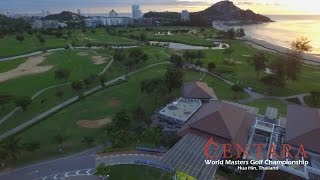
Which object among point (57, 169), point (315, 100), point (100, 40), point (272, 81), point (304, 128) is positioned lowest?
point (57, 169)

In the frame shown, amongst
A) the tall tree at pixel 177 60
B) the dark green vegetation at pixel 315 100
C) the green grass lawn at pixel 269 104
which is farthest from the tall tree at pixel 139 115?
the tall tree at pixel 177 60

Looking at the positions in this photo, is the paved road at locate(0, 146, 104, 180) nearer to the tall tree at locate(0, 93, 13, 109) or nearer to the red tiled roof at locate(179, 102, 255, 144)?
the red tiled roof at locate(179, 102, 255, 144)

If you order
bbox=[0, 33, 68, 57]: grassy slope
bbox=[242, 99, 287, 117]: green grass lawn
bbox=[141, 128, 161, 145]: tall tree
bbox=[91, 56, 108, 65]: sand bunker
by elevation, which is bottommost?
bbox=[242, 99, 287, 117]: green grass lawn

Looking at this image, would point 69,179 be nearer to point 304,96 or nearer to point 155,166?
point 155,166

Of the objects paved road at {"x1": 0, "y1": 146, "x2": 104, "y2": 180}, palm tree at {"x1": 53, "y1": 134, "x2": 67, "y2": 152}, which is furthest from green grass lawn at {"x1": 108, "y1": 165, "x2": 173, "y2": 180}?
palm tree at {"x1": 53, "y1": 134, "x2": 67, "y2": 152}

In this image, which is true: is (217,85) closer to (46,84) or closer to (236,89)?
(236,89)

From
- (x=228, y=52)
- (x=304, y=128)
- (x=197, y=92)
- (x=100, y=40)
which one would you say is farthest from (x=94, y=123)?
(x=100, y=40)
